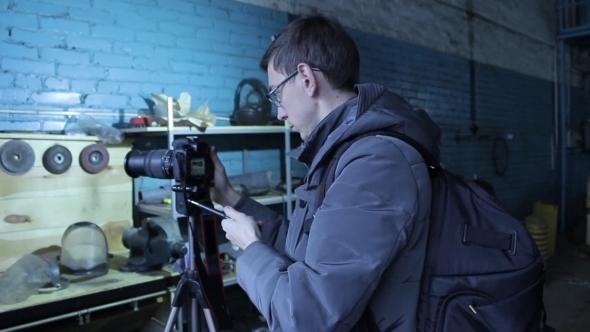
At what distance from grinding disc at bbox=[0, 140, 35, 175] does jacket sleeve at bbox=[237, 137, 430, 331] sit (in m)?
1.86

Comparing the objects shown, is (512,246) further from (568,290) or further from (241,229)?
(568,290)

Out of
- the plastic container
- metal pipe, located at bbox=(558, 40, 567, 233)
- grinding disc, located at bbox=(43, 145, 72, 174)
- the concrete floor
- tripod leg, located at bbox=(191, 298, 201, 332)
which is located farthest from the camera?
metal pipe, located at bbox=(558, 40, 567, 233)

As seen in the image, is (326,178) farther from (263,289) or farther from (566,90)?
(566,90)

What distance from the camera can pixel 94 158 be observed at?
96.0 inches

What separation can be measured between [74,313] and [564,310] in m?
3.99

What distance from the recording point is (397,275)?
845 mm

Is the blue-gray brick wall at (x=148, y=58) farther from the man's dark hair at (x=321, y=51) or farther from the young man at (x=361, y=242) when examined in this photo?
the young man at (x=361, y=242)

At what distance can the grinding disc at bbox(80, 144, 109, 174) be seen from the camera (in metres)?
2.41

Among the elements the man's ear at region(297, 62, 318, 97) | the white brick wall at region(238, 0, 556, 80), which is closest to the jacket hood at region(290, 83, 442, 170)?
the man's ear at region(297, 62, 318, 97)

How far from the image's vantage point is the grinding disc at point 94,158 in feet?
7.91

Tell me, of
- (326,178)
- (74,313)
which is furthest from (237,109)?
(326,178)

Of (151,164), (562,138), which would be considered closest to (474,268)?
(151,164)

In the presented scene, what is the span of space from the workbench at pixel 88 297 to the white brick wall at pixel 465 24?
212 centimetres

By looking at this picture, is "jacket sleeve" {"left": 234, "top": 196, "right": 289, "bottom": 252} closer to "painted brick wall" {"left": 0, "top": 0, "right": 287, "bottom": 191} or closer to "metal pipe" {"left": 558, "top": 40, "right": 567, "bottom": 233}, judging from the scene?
"painted brick wall" {"left": 0, "top": 0, "right": 287, "bottom": 191}
